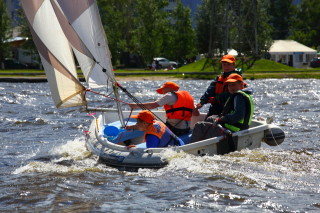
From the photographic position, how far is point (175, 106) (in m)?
11.4

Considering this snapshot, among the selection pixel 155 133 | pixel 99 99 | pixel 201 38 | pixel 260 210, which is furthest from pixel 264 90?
pixel 201 38

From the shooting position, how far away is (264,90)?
99.5 feet

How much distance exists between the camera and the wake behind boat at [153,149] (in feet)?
33.0

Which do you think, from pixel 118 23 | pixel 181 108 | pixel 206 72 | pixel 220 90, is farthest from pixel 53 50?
pixel 118 23

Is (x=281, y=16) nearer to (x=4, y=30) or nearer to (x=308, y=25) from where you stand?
(x=308, y=25)

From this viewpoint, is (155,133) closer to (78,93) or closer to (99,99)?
(78,93)

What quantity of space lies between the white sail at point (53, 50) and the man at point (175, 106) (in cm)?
115

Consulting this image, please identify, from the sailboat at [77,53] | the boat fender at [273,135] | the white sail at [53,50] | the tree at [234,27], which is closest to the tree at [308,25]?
the tree at [234,27]

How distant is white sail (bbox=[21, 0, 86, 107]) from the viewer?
11141 mm

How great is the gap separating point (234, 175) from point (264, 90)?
21080 mm

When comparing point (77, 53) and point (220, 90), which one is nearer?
point (77, 53)

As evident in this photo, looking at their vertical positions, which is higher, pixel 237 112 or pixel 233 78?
pixel 233 78

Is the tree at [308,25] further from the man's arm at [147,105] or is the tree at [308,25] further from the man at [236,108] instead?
the man's arm at [147,105]

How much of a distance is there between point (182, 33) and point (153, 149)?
4954 cm
